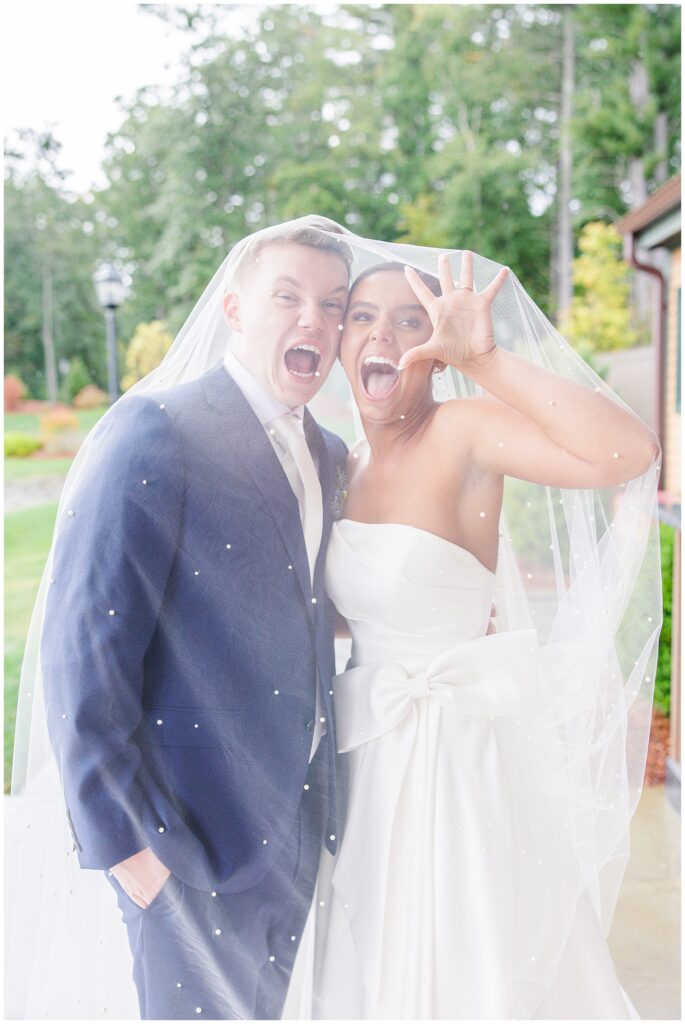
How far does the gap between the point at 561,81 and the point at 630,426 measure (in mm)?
9190

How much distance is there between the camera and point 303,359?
1.47 metres

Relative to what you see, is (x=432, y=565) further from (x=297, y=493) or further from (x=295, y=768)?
(x=295, y=768)

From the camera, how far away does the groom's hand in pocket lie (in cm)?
144

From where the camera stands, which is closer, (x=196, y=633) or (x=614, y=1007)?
(x=196, y=633)

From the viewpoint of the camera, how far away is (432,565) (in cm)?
144

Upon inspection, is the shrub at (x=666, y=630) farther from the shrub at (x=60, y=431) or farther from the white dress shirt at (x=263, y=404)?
the shrub at (x=60, y=431)

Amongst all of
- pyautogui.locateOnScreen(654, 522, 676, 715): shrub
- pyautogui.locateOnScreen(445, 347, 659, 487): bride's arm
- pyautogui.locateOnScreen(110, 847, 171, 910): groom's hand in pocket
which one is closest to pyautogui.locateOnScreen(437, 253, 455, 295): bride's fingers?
pyautogui.locateOnScreen(445, 347, 659, 487): bride's arm

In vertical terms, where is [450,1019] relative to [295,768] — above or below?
below

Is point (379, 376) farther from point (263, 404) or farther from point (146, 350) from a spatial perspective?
point (146, 350)

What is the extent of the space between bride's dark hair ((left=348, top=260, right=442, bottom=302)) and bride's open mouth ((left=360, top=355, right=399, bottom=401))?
0.11m

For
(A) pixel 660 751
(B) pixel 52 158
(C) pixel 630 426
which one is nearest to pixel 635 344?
(B) pixel 52 158

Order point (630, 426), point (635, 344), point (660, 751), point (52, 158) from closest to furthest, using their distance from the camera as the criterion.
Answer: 1. point (630, 426)
2. point (660, 751)
3. point (52, 158)
4. point (635, 344)

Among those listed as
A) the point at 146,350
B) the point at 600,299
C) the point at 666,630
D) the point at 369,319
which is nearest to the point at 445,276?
the point at 369,319

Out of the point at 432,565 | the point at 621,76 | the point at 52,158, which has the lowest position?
the point at 432,565
